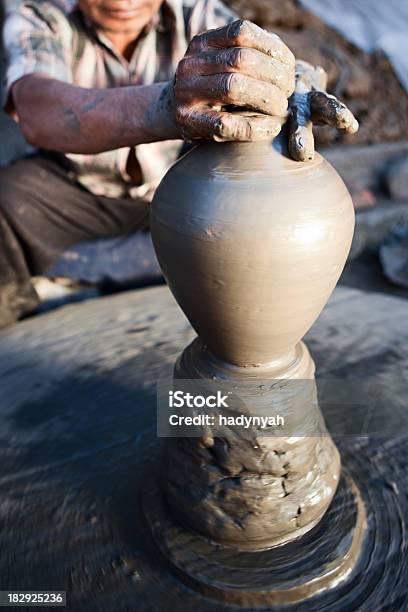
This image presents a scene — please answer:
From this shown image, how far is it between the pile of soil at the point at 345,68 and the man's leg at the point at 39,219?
1.51 meters

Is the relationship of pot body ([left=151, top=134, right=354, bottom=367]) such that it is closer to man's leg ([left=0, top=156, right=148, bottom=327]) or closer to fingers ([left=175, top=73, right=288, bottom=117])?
fingers ([left=175, top=73, right=288, bottom=117])

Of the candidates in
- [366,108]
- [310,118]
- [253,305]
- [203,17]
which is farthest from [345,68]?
[253,305]

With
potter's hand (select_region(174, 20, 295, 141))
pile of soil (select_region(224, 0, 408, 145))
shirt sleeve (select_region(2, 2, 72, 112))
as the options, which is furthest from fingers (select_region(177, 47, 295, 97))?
pile of soil (select_region(224, 0, 408, 145))

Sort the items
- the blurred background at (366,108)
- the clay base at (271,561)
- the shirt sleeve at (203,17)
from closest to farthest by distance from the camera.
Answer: the clay base at (271,561) < the shirt sleeve at (203,17) < the blurred background at (366,108)

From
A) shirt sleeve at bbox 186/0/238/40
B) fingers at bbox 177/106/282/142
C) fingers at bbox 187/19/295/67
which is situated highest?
fingers at bbox 187/19/295/67

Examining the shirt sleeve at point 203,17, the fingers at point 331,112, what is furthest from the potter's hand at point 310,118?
the shirt sleeve at point 203,17

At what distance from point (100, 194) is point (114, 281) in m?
0.35

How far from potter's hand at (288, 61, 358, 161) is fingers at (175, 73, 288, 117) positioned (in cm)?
3

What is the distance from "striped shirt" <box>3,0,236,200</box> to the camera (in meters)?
1.66

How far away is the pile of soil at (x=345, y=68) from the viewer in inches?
120

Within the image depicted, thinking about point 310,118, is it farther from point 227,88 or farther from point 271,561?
point 271,561

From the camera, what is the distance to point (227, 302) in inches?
31.3

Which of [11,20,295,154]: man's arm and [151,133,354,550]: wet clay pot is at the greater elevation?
[11,20,295,154]: man's arm

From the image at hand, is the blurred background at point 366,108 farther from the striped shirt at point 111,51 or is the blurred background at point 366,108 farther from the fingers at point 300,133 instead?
the fingers at point 300,133
